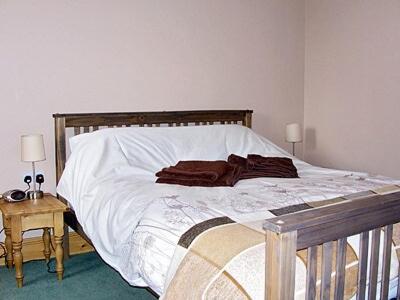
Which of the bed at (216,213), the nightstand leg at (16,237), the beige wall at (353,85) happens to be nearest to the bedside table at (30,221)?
the nightstand leg at (16,237)

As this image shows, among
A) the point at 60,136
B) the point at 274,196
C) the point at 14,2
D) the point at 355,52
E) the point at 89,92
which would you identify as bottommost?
the point at 274,196

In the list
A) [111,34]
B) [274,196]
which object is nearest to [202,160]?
[274,196]

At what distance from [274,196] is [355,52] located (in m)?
2.25

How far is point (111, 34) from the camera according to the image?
3.31 m

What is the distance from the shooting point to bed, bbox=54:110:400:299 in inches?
48.7

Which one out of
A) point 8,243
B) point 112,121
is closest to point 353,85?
point 112,121

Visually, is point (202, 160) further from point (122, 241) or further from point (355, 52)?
point (355, 52)

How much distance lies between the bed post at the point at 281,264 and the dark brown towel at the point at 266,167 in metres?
1.64

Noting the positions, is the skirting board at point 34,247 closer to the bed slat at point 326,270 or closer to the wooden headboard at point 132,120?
the wooden headboard at point 132,120

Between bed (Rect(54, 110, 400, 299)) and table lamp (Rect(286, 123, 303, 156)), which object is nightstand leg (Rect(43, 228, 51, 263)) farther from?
table lamp (Rect(286, 123, 303, 156))

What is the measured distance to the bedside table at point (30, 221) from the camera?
104 inches

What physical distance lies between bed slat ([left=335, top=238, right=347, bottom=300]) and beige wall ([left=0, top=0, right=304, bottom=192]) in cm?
238

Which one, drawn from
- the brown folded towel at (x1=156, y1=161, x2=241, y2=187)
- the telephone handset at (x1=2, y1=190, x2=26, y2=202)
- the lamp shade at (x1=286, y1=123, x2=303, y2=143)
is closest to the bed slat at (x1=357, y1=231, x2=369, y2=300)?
the brown folded towel at (x1=156, y1=161, x2=241, y2=187)

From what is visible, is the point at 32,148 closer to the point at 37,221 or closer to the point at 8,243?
the point at 37,221
